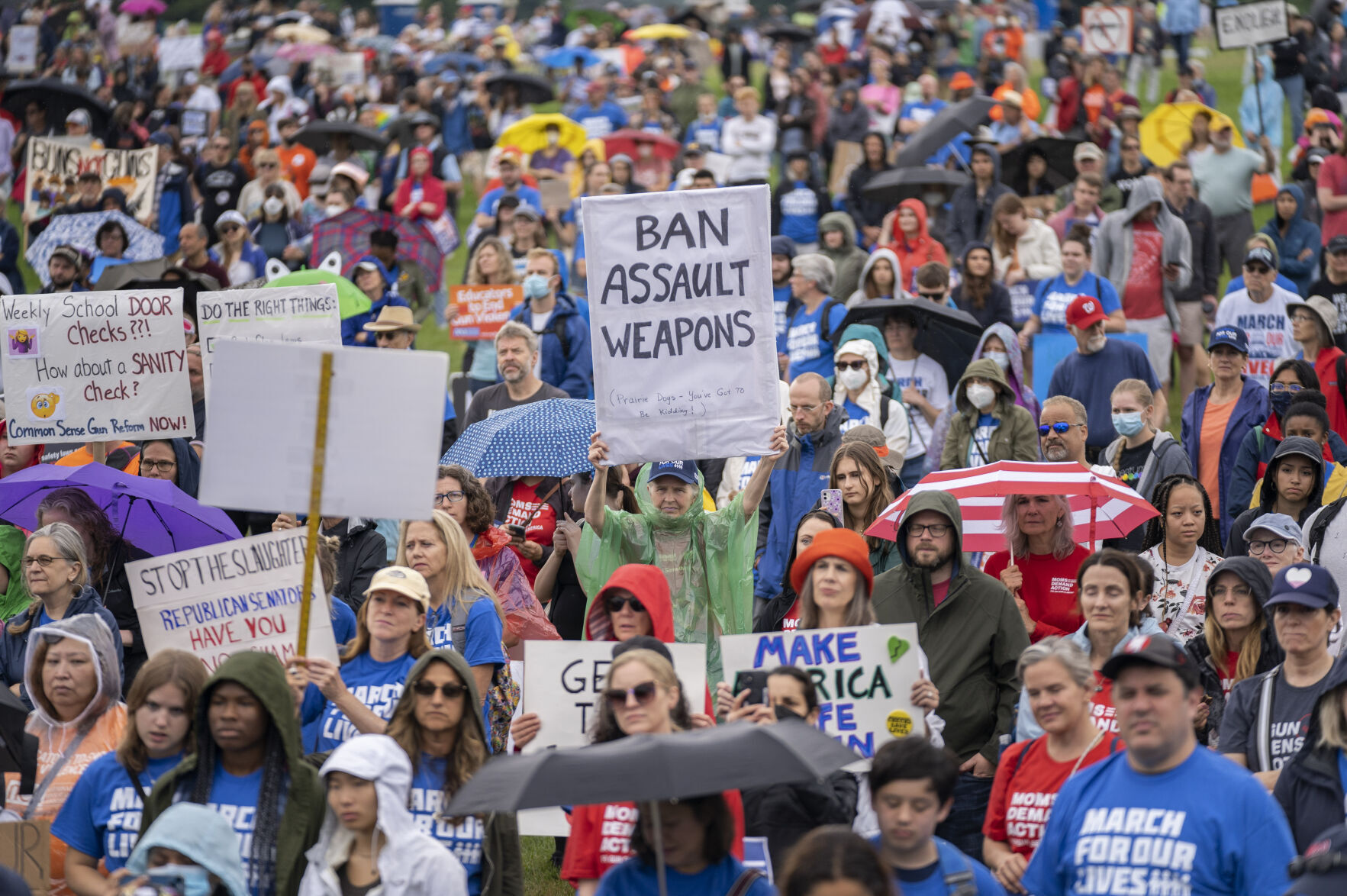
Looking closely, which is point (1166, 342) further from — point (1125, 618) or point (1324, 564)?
point (1125, 618)

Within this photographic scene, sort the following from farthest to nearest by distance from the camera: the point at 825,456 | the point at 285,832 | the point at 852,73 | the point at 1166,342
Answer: the point at 852,73 < the point at 1166,342 < the point at 825,456 < the point at 285,832

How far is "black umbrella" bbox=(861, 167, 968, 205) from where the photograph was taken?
18109 mm

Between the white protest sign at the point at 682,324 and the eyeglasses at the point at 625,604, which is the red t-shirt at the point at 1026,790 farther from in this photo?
the white protest sign at the point at 682,324

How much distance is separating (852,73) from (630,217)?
2043cm

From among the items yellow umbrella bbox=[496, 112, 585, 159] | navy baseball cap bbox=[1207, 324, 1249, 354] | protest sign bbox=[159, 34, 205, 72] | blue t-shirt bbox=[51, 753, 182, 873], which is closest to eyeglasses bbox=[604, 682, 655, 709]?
blue t-shirt bbox=[51, 753, 182, 873]

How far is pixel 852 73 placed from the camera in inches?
1102

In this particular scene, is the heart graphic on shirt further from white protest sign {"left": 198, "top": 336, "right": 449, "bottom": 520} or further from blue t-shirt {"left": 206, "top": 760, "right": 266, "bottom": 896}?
blue t-shirt {"left": 206, "top": 760, "right": 266, "bottom": 896}

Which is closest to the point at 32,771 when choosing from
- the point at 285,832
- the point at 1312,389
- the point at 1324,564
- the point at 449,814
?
the point at 285,832

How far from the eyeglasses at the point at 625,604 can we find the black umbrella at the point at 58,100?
20.5 meters

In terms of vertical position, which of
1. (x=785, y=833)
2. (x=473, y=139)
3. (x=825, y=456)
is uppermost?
(x=473, y=139)

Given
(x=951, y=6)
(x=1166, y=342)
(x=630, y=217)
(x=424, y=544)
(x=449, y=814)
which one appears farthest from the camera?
(x=951, y=6)

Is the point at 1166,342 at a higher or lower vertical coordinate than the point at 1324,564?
higher

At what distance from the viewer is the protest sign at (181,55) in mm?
31875

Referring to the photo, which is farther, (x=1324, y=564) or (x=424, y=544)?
(x=1324, y=564)
